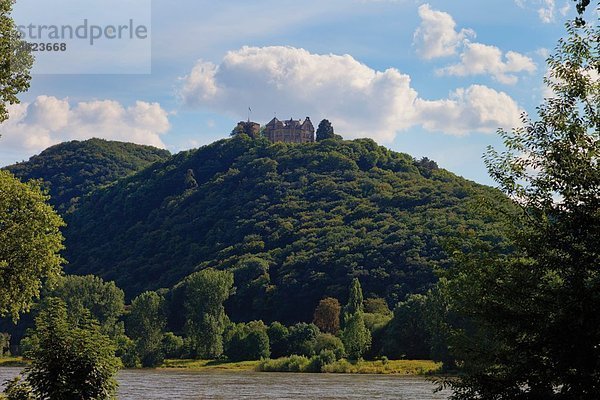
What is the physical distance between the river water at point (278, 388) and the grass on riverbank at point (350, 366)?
9.64 metres

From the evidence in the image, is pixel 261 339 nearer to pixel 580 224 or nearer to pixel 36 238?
pixel 36 238

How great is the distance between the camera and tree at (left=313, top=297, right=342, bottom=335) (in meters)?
127

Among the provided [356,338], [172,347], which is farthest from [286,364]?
[172,347]

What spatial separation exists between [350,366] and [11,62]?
8205 cm

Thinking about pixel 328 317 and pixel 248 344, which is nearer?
pixel 248 344

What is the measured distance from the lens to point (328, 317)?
422ft

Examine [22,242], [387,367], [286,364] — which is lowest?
[387,367]

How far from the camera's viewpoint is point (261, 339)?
11662cm

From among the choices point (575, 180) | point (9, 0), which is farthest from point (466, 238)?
point (9, 0)

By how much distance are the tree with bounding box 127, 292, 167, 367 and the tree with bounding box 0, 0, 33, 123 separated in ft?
316

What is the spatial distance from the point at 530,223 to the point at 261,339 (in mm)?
98315

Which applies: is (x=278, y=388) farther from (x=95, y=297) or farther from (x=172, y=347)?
(x=95, y=297)

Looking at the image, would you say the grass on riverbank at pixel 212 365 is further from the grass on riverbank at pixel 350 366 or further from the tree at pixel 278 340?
the tree at pixel 278 340

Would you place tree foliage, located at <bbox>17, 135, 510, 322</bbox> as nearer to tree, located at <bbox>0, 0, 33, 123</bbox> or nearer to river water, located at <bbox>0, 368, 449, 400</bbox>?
river water, located at <bbox>0, 368, 449, 400</bbox>
